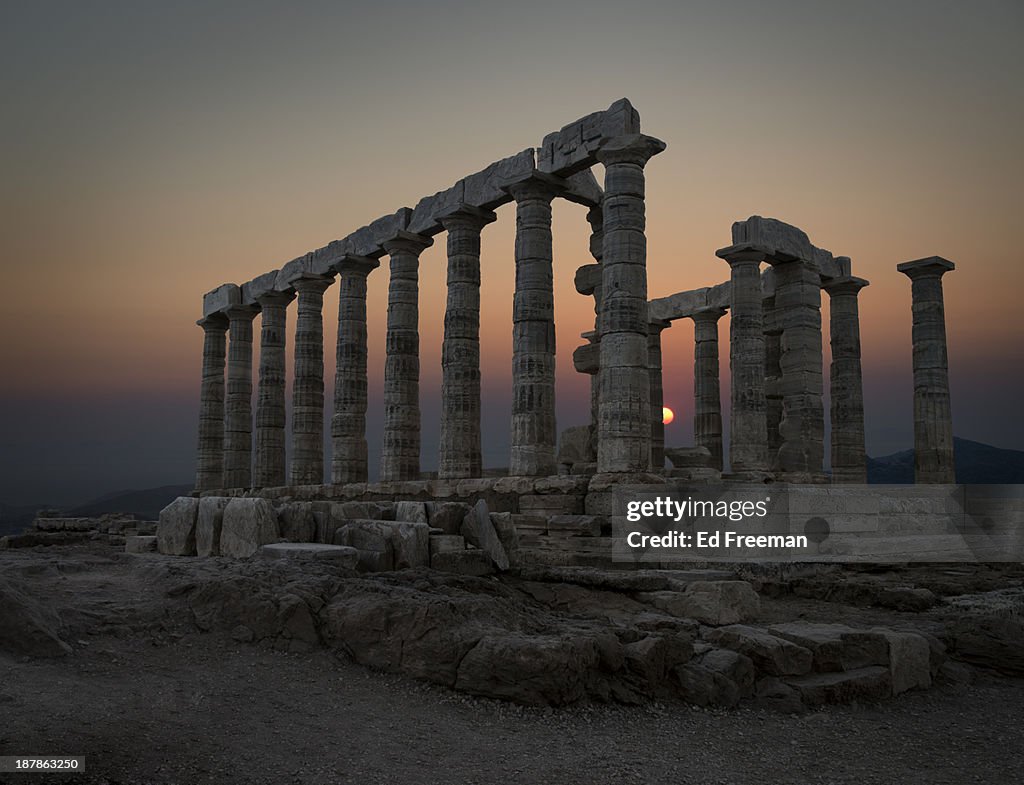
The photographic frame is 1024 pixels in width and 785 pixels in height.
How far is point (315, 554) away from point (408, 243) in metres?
17.7

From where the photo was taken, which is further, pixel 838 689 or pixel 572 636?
pixel 838 689

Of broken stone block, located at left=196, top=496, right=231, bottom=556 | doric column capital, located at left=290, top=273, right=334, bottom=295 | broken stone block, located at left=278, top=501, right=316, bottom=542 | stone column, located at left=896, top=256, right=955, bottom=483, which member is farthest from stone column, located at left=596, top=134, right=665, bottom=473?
doric column capital, located at left=290, top=273, right=334, bottom=295

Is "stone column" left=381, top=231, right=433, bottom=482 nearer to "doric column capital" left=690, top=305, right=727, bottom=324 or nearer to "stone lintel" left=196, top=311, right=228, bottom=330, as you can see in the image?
"doric column capital" left=690, top=305, right=727, bottom=324

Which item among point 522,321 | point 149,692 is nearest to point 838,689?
point 149,692

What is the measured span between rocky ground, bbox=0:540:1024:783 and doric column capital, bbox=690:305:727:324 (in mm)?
22758

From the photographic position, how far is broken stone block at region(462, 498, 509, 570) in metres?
11.2

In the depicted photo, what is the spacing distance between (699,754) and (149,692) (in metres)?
4.33

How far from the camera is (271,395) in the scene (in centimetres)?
3256

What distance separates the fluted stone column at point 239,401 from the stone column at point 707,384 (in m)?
18.3

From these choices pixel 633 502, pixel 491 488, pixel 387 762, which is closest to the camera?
pixel 387 762

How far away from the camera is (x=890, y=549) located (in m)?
18.4

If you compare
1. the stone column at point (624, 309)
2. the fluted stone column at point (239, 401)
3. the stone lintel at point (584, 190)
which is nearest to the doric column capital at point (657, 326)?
the stone lintel at point (584, 190)

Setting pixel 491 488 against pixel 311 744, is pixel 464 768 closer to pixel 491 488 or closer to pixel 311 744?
pixel 311 744

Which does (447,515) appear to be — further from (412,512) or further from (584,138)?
(584,138)
